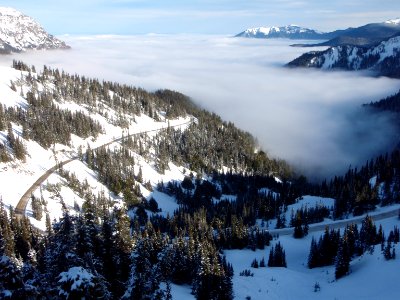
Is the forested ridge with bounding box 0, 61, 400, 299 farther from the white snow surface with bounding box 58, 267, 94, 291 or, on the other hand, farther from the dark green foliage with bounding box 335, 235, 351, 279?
the dark green foliage with bounding box 335, 235, 351, 279

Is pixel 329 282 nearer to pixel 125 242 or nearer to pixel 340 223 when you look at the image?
pixel 340 223

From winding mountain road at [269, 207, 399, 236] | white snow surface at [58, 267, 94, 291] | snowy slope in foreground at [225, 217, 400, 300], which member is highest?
white snow surface at [58, 267, 94, 291]

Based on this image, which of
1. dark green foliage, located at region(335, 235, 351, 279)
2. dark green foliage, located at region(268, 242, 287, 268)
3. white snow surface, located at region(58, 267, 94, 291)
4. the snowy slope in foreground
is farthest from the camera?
dark green foliage, located at region(268, 242, 287, 268)

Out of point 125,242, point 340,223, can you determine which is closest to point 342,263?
point 340,223

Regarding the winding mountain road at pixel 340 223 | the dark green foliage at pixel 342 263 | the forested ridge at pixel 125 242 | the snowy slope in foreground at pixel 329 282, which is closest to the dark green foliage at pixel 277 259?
the forested ridge at pixel 125 242

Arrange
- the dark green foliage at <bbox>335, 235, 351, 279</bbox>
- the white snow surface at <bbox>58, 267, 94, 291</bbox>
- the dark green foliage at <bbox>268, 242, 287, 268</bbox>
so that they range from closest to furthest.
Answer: the white snow surface at <bbox>58, 267, 94, 291</bbox>, the dark green foliage at <bbox>335, 235, 351, 279</bbox>, the dark green foliage at <bbox>268, 242, 287, 268</bbox>

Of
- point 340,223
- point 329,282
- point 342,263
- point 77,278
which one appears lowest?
point 340,223

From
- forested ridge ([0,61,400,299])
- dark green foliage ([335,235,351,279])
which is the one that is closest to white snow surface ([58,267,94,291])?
forested ridge ([0,61,400,299])

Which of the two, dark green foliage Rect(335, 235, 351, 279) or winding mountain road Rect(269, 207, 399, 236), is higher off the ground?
dark green foliage Rect(335, 235, 351, 279)

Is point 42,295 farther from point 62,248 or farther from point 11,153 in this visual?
point 11,153

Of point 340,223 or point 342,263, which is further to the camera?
point 340,223

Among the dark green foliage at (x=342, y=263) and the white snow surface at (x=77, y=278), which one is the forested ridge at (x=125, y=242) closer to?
the white snow surface at (x=77, y=278)
